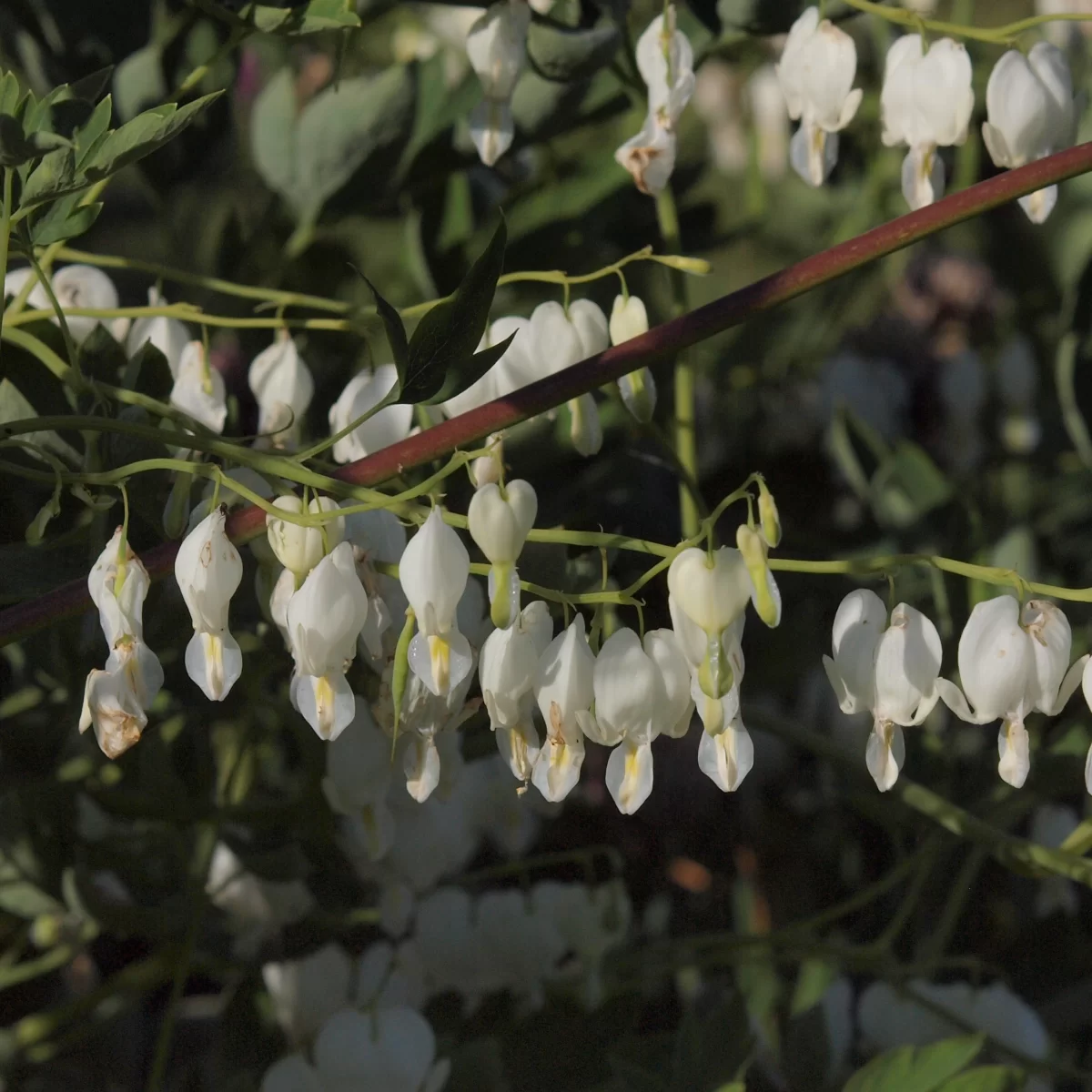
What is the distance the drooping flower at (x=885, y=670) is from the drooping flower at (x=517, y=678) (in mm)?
88

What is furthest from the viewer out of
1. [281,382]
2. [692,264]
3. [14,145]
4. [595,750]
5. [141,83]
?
[595,750]

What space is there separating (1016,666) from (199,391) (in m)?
0.30

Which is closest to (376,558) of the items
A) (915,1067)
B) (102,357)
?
(102,357)

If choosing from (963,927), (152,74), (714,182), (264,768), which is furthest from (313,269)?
A: (714,182)

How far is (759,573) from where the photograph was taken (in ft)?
1.13

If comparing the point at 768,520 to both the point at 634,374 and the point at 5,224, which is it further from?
the point at 5,224

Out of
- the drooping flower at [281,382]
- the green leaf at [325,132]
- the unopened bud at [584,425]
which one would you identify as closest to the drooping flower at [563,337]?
the unopened bud at [584,425]

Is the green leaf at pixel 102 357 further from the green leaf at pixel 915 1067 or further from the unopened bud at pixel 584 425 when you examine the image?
the green leaf at pixel 915 1067

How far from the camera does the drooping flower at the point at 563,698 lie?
39cm

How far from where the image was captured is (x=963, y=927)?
79 centimetres

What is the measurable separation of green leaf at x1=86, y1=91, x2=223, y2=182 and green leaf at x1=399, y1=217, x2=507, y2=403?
0.07 metres

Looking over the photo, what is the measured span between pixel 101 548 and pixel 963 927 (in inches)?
22.0

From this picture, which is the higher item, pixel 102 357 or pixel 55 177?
pixel 55 177

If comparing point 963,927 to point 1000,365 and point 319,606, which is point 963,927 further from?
point 319,606
